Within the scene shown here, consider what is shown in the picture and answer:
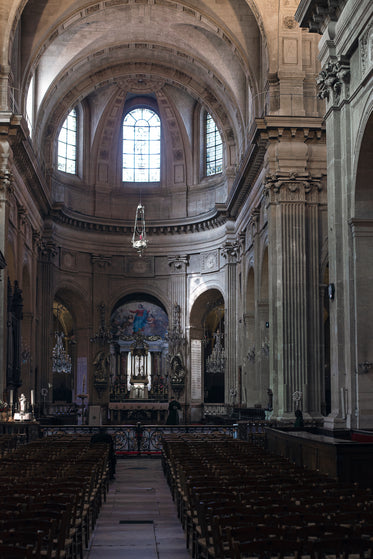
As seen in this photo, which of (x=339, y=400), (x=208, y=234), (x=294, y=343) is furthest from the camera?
(x=208, y=234)

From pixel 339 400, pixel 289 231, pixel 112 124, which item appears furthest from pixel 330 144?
pixel 112 124

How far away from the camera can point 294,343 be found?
1057 inches

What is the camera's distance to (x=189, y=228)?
44.7 m

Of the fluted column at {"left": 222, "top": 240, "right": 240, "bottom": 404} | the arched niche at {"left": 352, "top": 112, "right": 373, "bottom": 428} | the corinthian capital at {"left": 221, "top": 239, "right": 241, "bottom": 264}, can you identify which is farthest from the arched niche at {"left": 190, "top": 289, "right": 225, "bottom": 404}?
the arched niche at {"left": 352, "top": 112, "right": 373, "bottom": 428}

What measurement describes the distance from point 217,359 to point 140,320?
546 cm

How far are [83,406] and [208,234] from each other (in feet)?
36.9

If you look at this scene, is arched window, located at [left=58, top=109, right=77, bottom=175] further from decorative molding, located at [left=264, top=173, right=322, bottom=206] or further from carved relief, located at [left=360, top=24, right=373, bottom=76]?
carved relief, located at [left=360, top=24, right=373, bottom=76]

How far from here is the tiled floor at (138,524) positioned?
1045cm

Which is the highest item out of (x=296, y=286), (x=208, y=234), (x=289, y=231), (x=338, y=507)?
(x=208, y=234)

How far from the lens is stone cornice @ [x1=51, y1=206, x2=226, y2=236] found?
42219mm

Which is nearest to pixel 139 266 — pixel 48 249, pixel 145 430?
pixel 48 249

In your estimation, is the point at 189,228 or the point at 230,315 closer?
the point at 230,315

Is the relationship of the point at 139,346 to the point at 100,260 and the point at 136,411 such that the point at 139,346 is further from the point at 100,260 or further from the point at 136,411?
the point at 100,260

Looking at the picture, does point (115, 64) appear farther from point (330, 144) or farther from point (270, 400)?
point (330, 144)
